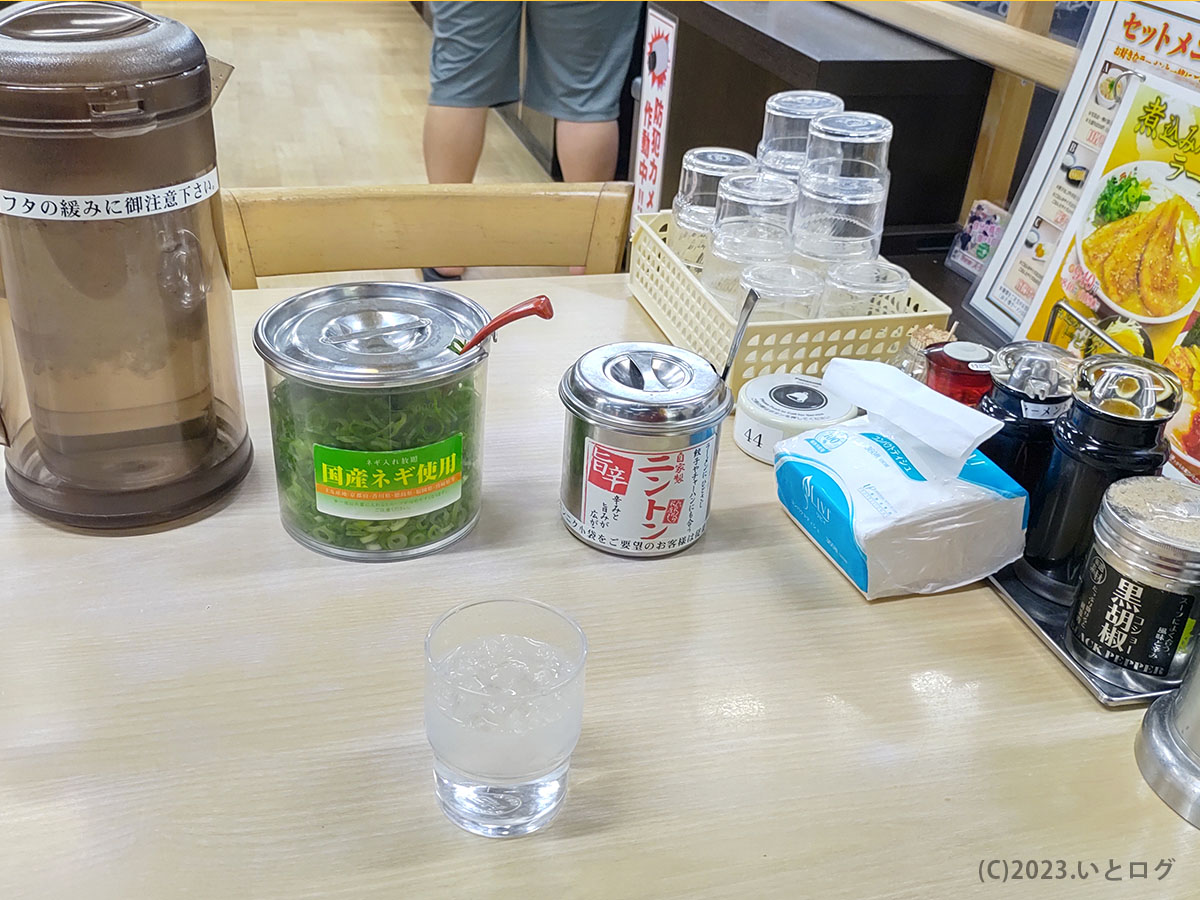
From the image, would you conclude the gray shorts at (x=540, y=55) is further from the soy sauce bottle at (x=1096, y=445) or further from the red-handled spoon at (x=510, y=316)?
the soy sauce bottle at (x=1096, y=445)

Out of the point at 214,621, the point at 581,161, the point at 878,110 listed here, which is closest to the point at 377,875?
the point at 214,621

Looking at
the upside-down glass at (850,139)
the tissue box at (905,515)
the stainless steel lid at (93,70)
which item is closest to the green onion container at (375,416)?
the stainless steel lid at (93,70)

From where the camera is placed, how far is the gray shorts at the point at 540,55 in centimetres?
227

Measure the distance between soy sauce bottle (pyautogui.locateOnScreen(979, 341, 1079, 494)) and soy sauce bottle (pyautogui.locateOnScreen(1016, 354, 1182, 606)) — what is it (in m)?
0.03

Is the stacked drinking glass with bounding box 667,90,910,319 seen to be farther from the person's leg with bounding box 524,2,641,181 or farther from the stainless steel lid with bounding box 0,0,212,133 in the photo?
the person's leg with bounding box 524,2,641,181

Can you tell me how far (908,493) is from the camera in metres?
0.71

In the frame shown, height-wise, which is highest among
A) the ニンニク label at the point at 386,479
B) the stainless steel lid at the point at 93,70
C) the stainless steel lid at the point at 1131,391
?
the stainless steel lid at the point at 93,70

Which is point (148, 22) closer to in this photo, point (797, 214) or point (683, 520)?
point (683, 520)

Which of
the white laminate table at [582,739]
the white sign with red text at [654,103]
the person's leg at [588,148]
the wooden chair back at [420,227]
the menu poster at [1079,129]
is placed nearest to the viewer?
the white laminate table at [582,739]

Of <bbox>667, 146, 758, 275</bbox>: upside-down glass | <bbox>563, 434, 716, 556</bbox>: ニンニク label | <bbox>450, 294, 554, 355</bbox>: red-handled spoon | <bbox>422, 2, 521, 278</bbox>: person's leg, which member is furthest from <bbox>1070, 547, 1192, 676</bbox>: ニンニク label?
<bbox>422, 2, 521, 278</bbox>: person's leg

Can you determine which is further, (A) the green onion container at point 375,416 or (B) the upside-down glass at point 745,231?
(B) the upside-down glass at point 745,231

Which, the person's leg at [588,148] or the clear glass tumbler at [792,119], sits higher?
the clear glass tumbler at [792,119]

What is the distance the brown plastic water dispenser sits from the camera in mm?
639

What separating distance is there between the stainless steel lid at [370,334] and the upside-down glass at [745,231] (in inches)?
12.7
